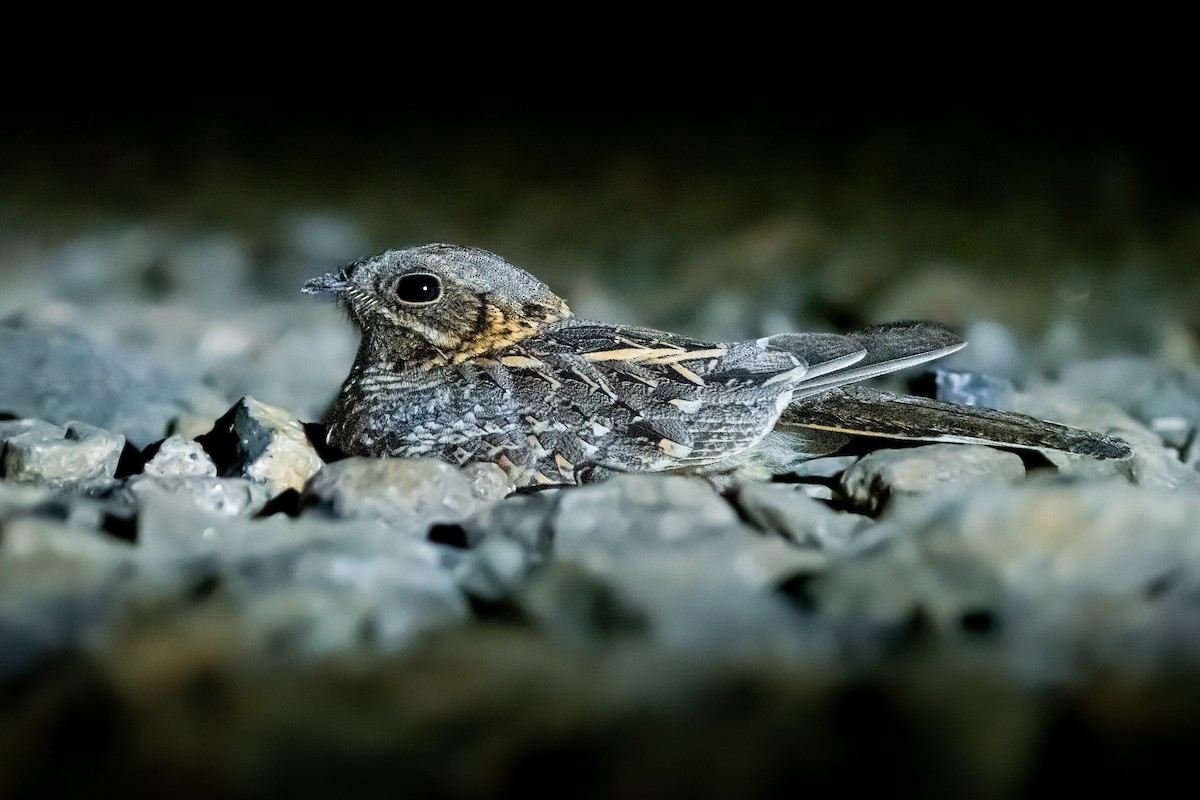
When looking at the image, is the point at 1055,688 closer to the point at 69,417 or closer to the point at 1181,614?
the point at 1181,614

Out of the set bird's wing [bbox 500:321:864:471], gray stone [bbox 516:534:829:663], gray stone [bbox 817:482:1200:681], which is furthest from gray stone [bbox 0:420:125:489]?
gray stone [bbox 817:482:1200:681]

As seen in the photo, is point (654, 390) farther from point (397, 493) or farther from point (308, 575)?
point (308, 575)

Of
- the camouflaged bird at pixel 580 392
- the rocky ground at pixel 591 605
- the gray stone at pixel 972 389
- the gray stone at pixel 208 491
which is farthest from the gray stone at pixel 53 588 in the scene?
the gray stone at pixel 972 389

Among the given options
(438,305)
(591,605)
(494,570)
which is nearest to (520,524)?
(494,570)

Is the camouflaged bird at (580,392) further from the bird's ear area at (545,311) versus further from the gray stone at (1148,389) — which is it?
the gray stone at (1148,389)

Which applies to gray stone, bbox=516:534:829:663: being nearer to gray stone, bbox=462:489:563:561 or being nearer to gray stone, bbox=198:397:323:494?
gray stone, bbox=462:489:563:561

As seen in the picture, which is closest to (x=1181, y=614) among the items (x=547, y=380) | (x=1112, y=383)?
(x=547, y=380)
